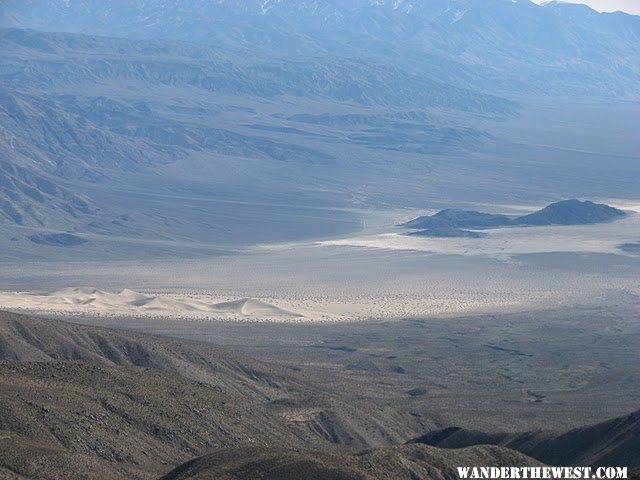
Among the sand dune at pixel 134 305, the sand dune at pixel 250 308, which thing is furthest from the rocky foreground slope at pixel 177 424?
the sand dune at pixel 250 308

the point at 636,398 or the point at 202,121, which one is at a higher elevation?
the point at 202,121

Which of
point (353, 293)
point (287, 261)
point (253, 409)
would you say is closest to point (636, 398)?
point (253, 409)

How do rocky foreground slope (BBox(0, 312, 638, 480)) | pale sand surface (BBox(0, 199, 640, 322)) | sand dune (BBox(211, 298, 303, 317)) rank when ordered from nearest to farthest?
rocky foreground slope (BBox(0, 312, 638, 480)), sand dune (BBox(211, 298, 303, 317)), pale sand surface (BBox(0, 199, 640, 322))

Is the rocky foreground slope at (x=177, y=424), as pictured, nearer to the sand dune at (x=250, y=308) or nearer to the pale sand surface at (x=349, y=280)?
the pale sand surface at (x=349, y=280)

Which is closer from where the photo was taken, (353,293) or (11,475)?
(11,475)

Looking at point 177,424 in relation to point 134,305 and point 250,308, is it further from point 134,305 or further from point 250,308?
point 250,308

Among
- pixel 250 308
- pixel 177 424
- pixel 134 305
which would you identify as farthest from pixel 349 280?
pixel 177 424

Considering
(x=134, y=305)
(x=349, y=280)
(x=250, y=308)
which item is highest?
(x=349, y=280)

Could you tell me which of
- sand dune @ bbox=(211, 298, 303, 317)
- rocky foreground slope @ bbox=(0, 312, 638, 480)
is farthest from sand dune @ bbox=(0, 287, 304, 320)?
rocky foreground slope @ bbox=(0, 312, 638, 480)

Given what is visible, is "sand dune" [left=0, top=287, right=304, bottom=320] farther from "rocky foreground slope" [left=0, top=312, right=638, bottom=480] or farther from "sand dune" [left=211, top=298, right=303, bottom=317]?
"rocky foreground slope" [left=0, top=312, right=638, bottom=480]

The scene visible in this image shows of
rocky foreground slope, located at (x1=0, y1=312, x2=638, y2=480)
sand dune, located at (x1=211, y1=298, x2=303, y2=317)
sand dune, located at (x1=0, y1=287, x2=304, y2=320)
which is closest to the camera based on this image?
rocky foreground slope, located at (x1=0, y1=312, x2=638, y2=480)

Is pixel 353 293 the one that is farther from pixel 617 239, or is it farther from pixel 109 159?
pixel 109 159
